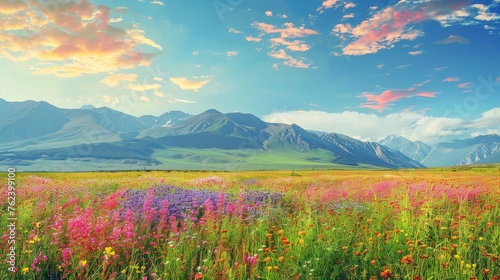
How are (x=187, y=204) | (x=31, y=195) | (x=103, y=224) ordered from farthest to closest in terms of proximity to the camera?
(x=31, y=195) → (x=187, y=204) → (x=103, y=224)

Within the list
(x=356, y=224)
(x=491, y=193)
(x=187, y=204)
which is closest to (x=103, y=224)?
(x=187, y=204)

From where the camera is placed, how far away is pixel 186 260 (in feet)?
18.9

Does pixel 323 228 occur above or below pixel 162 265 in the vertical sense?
above

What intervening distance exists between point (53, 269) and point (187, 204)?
13.2 feet

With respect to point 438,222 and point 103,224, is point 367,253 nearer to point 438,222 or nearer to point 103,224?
point 438,222

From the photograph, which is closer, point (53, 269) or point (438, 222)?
point (53, 269)

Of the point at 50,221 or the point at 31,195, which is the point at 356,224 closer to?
the point at 50,221

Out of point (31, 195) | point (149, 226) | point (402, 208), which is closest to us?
point (149, 226)

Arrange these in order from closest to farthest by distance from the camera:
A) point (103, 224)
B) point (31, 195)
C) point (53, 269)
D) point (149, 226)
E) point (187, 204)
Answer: point (53, 269)
point (103, 224)
point (149, 226)
point (187, 204)
point (31, 195)

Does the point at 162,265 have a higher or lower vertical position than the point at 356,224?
lower

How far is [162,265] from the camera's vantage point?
579 centimetres

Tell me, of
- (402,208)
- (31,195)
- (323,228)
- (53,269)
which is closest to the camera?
(53,269)

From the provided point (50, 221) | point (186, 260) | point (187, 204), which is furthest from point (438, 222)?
point (50, 221)

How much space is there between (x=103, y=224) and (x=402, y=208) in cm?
735
